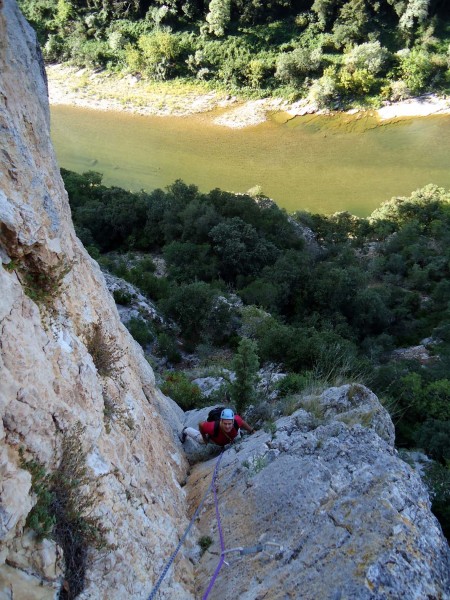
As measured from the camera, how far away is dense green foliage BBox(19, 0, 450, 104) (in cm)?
4219

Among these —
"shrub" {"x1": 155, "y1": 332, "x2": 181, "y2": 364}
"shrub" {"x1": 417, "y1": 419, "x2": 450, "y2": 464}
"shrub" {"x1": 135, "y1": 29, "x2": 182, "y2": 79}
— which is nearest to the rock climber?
"shrub" {"x1": 417, "y1": 419, "x2": 450, "y2": 464}

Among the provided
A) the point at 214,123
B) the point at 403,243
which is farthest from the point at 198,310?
the point at 214,123

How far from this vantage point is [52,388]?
3332 millimetres

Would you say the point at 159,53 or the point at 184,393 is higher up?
Answer: the point at 159,53

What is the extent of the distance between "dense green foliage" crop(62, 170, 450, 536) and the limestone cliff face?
2464mm

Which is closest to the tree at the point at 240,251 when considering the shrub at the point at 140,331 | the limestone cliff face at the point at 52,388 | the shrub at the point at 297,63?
the shrub at the point at 140,331

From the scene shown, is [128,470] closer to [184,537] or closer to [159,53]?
[184,537]

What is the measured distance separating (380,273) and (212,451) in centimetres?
1800

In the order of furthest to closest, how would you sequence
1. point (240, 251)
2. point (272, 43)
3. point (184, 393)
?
point (272, 43) → point (240, 251) → point (184, 393)

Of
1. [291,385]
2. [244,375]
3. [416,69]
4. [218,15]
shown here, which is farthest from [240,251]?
[218,15]

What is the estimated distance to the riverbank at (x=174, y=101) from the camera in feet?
137

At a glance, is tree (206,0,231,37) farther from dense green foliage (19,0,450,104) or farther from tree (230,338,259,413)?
tree (230,338,259,413)

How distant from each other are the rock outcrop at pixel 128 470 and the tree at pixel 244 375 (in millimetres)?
1325

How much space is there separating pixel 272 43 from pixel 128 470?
51.8 meters
